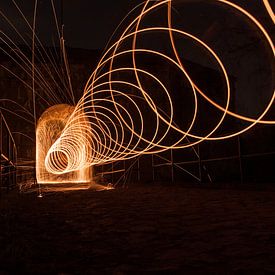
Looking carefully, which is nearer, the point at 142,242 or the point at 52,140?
the point at 142,242

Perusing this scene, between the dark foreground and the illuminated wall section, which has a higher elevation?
the illuminated wall section

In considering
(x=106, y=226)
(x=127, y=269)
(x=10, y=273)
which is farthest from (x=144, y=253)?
(x=106, y=226)

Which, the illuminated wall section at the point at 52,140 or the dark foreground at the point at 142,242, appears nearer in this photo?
the dark foreground at the point at 142,242

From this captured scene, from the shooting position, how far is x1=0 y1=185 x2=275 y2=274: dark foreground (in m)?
2.66

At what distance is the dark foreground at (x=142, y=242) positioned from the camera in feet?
8.71

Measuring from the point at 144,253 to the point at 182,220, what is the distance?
1.73 metres

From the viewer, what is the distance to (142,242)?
3512mm

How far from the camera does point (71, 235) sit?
13.1ft

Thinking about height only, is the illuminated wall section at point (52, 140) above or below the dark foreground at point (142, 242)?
above

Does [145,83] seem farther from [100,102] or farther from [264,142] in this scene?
[264,142]

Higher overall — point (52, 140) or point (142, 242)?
point (52, 140)

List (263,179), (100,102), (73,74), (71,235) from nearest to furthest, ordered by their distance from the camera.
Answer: (71,235) → (263,179) → (100,102) → (73,74)

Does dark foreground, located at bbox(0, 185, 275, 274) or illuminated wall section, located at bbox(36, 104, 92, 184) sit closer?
dark foreground, located at bbox(0, 185, 275, 274)

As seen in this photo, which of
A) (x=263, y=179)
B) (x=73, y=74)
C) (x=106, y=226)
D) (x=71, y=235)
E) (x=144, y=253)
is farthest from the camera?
(x=73, y=74)
